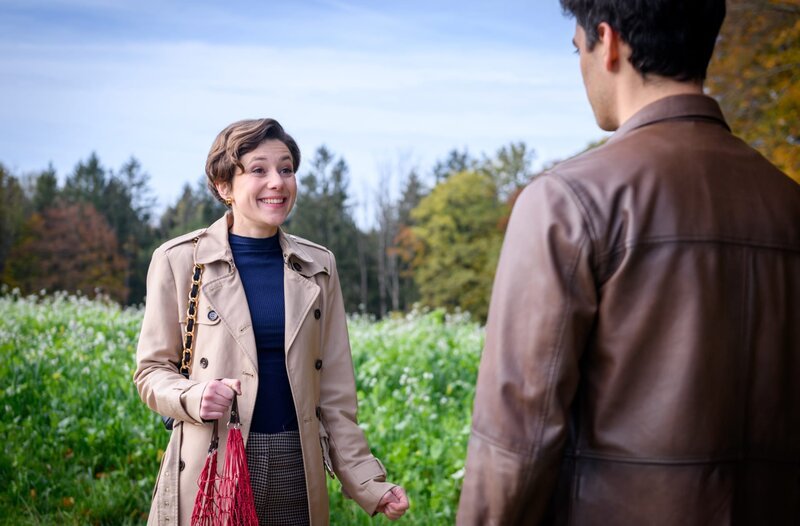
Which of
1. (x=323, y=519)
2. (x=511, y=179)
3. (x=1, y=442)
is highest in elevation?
(x=511, y=179)

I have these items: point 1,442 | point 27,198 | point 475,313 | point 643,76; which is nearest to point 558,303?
point 643,76

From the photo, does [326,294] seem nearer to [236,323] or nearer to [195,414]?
[236,323]

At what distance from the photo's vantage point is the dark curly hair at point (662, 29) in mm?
1766

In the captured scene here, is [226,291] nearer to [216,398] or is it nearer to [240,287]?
[240,287]

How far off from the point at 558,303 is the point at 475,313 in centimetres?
4000

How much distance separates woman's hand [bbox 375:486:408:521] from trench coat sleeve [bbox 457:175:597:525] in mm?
1137

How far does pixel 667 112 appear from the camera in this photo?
6.03 feet

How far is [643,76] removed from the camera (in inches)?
73.0

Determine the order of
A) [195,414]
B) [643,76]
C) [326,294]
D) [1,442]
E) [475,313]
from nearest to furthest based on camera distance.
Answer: [643,76], [195,414], [326,294], [1,442], [475,313]

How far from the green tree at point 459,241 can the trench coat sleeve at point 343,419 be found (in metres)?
37.9

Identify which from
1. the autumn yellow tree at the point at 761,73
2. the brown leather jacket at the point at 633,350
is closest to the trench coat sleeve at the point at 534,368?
the brown leather jacket at the point at 633,350

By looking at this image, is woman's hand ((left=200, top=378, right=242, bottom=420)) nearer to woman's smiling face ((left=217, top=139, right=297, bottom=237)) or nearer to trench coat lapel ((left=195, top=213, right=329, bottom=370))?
trench coat lapel ((left=195, top=213, right=329, bottom=370))

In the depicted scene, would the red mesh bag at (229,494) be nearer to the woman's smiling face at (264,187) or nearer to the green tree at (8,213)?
the woman's smiling face at (264,187)

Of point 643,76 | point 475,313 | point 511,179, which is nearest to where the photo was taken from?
point 643,76
